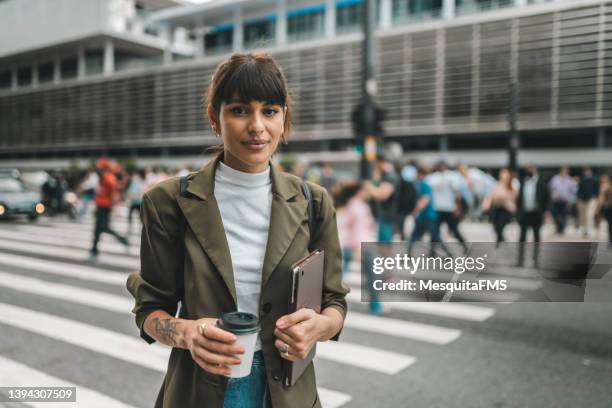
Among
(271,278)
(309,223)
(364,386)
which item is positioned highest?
(309,223)

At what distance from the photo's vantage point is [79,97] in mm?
43312

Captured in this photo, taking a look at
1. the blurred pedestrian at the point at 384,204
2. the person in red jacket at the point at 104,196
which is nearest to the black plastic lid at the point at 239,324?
the blurred pedestrian at the point at 384,204

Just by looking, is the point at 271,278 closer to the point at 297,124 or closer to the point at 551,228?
the point at 551,228

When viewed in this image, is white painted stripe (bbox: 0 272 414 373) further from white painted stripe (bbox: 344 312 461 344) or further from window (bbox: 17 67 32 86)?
window (bbox: 17 67 32 86)

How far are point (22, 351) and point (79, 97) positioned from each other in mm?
42074

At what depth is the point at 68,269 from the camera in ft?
30.3

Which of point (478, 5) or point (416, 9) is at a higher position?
point (416, 9)

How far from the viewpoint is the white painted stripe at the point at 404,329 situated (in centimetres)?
559

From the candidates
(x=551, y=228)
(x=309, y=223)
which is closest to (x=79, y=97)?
(x=551, y=228)

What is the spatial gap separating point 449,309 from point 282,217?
5.58 meters

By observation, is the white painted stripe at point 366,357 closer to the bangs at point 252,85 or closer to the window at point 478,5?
the bangs at point 252,85

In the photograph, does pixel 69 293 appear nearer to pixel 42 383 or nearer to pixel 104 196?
pixel 104 196

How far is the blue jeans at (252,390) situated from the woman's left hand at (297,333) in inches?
4.5

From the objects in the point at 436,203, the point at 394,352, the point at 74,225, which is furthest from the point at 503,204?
the point at 74,225
